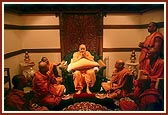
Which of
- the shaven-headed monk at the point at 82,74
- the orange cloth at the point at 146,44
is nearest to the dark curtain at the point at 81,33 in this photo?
the shaven-headed monk at the point at 82,74

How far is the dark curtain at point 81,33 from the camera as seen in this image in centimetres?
223

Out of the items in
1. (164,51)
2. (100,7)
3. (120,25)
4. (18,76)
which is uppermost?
(100,7)

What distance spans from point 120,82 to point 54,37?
0.63m

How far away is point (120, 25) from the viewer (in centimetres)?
223

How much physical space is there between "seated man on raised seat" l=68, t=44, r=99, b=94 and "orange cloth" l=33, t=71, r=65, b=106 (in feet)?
0.47

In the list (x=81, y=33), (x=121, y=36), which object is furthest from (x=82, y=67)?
(x=121, y=36)

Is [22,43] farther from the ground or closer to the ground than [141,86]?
farther from the ground

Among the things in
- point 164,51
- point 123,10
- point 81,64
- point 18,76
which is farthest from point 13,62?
point 164,51

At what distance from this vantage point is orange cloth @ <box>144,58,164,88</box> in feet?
7.24

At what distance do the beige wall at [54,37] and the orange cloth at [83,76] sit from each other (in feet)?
0.39

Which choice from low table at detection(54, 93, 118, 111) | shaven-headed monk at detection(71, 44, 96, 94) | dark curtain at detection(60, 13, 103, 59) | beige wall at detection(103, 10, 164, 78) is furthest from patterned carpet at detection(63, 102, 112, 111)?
dark curtain at detection(60, 13, 103, 59)

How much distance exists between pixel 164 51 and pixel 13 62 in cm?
117

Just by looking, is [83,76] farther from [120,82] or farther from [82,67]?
[120,82]

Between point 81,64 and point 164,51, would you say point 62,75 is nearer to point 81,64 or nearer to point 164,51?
point 81,64
